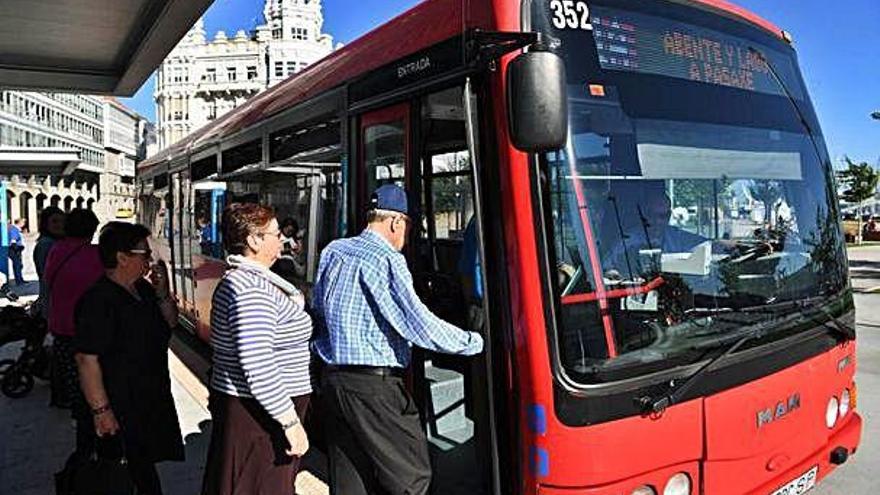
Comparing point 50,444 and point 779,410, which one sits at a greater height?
point 779,410

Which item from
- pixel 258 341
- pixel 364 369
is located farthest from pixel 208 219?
pixel 258 341

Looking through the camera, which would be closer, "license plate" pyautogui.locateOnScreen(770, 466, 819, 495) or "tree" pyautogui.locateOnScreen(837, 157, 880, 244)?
"license plate" pyautogui.locateOnScreen(770, 466, 819, 495)

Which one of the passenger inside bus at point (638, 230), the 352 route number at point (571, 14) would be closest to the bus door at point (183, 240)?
the 352 route number at point (571, 14)

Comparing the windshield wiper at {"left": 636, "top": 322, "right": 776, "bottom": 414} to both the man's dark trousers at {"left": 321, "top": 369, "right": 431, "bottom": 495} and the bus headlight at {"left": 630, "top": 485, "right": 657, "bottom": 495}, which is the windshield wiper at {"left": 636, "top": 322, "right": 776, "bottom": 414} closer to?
the bus headlight at {"left": 630, "top": 485, "right": 657, "bottom": 495}

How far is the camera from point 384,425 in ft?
10.1

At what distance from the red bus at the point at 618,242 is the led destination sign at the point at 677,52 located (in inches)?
0.4

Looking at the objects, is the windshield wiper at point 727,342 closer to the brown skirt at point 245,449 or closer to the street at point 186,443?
the brown skirt at point 245,449

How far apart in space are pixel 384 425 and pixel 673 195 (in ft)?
5.43

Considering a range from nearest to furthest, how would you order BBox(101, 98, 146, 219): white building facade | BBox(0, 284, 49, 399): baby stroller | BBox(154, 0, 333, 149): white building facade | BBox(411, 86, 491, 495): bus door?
BBox(411, 86, 491, 495): bus door < BBox(0, 284, 49, 399): baby stroller < BBox(154, 0, 333, 149): white building facade < BBox(101, 98, 146, 219): white building facade

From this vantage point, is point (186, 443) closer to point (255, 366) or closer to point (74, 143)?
point (255, 366)

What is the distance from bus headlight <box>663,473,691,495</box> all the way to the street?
6.86 ft

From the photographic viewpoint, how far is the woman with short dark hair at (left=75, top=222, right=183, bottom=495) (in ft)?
11.1

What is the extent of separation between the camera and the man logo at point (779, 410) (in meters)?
3.17

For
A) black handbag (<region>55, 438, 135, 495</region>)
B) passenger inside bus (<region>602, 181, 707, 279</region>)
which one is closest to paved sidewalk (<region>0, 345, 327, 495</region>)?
black handbag (<region>55, 438, 135, 495</region>)
